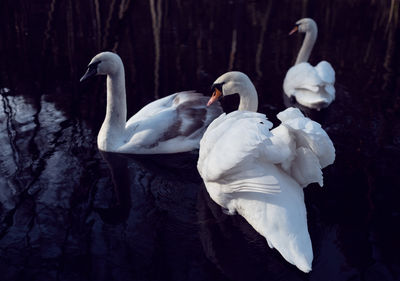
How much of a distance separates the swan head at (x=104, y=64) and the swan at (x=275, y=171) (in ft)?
7.63

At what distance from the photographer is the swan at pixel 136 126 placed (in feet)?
20.6

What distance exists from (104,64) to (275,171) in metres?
3.09

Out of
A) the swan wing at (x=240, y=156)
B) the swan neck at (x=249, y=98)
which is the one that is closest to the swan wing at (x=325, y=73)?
the swan neck at (x=249, y=98)

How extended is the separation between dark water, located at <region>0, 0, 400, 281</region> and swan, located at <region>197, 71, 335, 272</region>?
407mm

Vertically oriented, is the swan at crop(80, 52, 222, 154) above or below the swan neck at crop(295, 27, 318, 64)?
below

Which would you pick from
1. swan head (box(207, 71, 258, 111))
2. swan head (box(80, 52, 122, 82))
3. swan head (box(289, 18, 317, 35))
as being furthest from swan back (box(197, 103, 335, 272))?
swan head (box(289, 18, 317, 35))

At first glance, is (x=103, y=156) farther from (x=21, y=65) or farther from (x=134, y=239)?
(x=21, y=65)

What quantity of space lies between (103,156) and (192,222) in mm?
2032

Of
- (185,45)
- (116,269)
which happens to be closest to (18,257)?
(116,269)

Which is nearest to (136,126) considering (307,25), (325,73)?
(325,73)

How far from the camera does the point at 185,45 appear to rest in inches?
477

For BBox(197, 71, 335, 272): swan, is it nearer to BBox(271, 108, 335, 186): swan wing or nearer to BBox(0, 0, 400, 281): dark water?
BBox(271, 108, 335, 186): swan wing

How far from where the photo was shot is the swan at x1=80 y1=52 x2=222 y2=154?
247 inches

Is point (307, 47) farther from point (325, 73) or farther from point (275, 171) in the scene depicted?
point (275, 171)
